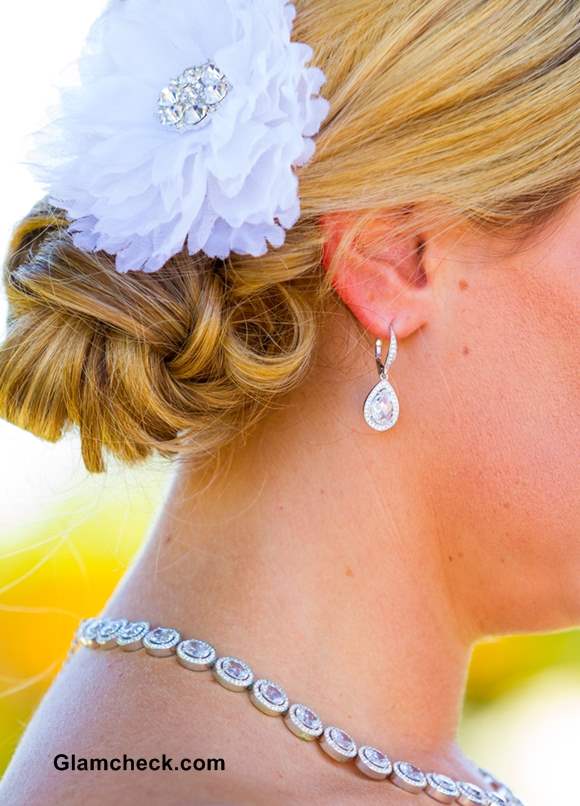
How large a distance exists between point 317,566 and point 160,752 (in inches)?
14.6

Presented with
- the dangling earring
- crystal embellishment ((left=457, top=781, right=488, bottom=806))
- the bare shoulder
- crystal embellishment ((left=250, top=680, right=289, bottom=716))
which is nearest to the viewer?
the bare shoulder

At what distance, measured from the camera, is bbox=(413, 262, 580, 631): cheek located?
67.0 inches

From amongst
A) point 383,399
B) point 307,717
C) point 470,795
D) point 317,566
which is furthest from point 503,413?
point 470,795

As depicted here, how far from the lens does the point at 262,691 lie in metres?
1.58

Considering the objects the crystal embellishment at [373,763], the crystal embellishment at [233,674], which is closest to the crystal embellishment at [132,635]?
the crystal embellishment at [233,674]

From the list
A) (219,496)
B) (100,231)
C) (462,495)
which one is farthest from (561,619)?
(100,231)

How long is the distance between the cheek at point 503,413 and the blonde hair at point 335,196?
0.14 metres

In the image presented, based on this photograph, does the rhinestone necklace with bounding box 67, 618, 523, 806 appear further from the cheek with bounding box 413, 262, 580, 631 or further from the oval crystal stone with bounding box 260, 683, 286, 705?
the cheek with bounding box 413, 262, 580, 631

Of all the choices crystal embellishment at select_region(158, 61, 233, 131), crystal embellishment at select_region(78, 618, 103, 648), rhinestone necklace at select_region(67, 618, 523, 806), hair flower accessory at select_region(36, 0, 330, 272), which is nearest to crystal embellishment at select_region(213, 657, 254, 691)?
rhinestone necklace at select_region(67, 618, 523, 806)

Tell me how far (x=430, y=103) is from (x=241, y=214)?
335 mm

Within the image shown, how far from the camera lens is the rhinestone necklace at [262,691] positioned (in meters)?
1.58

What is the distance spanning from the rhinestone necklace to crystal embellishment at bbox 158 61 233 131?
765 mm

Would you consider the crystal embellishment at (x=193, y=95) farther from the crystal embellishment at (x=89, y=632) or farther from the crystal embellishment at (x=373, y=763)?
the crystal embellishment at (x=373, y=763)

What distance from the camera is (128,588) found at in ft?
5.80
